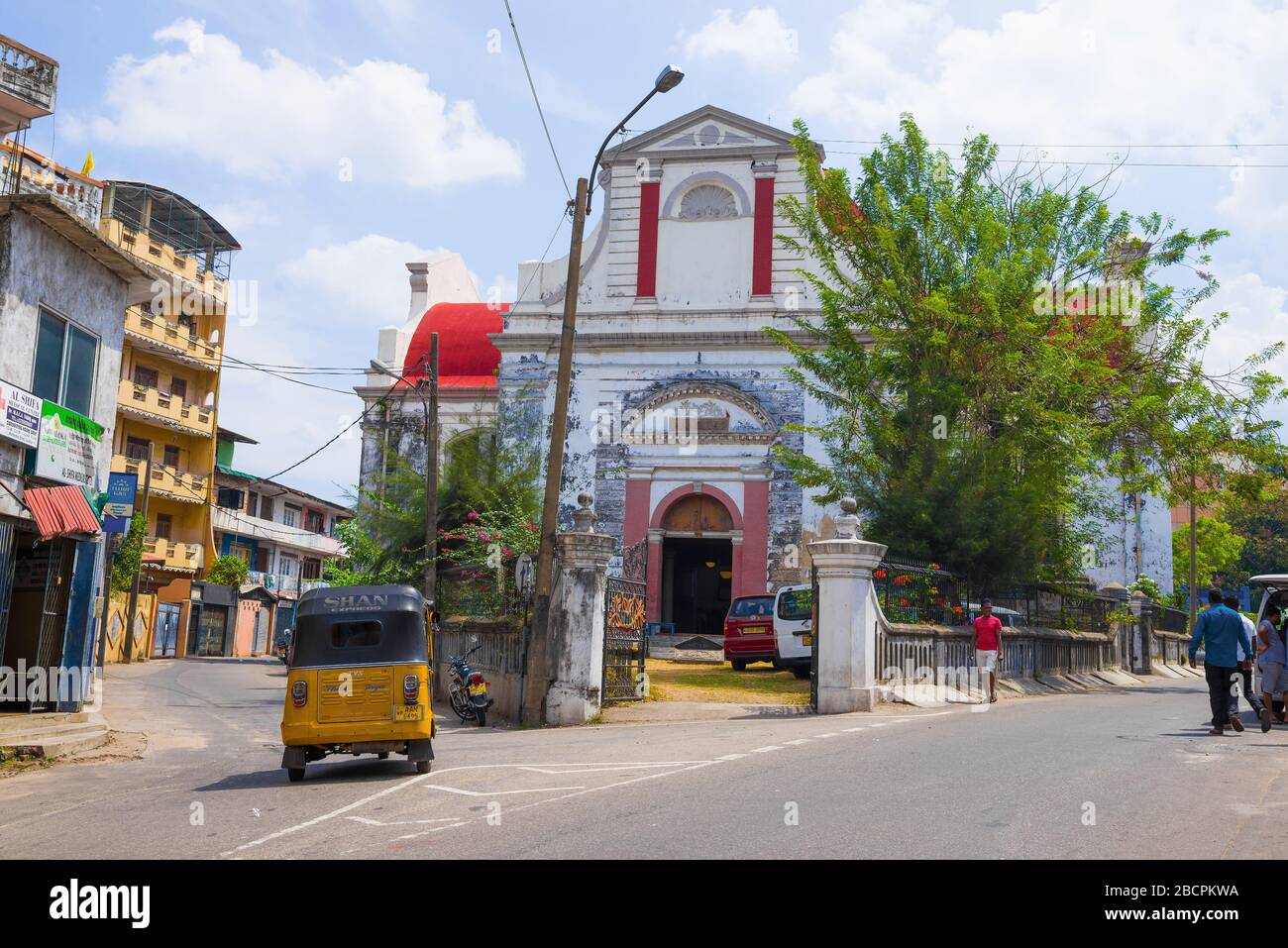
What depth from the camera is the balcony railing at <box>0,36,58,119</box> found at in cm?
2312

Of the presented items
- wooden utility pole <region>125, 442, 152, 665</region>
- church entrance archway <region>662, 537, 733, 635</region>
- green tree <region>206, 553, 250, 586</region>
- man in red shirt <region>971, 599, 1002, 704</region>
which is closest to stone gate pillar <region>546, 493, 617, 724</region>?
man in red shirt <region>971, 599, 1002, 704</region>

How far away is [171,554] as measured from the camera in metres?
43.1

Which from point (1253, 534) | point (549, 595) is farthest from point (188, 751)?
point (1253, 534)

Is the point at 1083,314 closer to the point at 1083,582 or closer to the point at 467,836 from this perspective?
the point at 1083,582

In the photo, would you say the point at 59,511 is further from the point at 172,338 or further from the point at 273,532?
the point at 273,532

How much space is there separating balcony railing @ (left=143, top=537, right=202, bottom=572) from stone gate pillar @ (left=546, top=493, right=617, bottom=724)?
1166 inches

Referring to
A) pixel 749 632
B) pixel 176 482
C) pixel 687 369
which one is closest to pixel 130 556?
pixel 176 482

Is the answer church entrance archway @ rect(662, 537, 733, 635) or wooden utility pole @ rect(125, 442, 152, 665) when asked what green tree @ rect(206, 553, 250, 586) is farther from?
church entrance archway @ rect(662, 537, 733, 635)

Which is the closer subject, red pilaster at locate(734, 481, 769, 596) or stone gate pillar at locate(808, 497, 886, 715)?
stone gate pillar at locate(808, 497, 886, 715)

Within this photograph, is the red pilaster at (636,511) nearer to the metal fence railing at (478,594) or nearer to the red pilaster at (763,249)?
the red pilaster at (763,249)

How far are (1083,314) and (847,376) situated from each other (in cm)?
532

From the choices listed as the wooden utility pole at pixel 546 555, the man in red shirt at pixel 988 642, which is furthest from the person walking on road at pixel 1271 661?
the wooden utility pole at pixel 546 555
